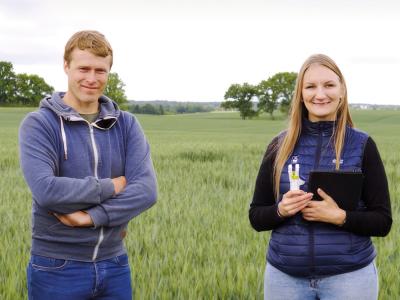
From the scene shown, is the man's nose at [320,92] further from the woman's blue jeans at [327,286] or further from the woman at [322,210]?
the woman's blue jeans at [327,286]

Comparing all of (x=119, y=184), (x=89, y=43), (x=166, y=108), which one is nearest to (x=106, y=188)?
(x=119, y=184)

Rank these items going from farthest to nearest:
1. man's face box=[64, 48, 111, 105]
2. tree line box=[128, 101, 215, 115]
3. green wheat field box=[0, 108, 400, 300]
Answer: tree line box=[128, 101, 215, 115] < green wheat field box=[0, 108, 400, 300] < man's face box=[64, 48, 111, 105]

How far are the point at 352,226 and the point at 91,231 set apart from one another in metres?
1.11

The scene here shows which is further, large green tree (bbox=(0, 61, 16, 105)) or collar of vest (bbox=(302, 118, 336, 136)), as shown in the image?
large green tree (bbox=(0, 61, 16, 105))

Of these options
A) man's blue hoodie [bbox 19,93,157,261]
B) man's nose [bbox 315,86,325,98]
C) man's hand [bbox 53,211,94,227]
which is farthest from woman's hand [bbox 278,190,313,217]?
man's hand [bbox 53,211,94,227]

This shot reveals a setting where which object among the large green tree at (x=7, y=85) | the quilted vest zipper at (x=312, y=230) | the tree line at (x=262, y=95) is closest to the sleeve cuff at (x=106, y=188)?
the quilted vest zipper at (x=312, y=230)

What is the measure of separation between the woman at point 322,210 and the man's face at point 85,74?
2.78ft

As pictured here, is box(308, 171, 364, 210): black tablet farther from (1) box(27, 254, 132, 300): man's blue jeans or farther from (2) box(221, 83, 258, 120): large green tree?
(2) box(221, 83, 258, 120): large green tree

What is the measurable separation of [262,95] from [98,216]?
3330 inches

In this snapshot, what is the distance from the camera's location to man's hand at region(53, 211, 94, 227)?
2285 millimetres

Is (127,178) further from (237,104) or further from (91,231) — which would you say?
(237,104)

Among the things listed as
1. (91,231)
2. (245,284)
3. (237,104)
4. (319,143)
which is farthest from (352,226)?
(237,104)

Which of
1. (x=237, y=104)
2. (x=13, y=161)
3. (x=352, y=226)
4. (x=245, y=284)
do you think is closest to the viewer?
(x=352, y=226)

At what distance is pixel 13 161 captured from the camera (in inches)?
464
